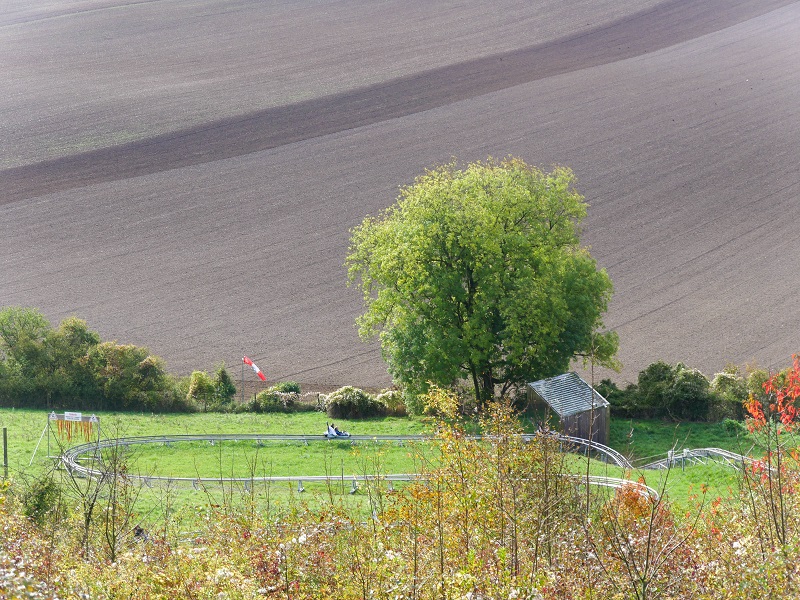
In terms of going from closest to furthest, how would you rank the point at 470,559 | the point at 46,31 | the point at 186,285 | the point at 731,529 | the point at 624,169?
the point at 470,559
the point at 731,529
the point at 186,285
the point at 624,169
the point at 46,31

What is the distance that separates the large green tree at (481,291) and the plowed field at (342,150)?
243 inches

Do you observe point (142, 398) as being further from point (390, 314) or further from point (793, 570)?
point (793, 570)

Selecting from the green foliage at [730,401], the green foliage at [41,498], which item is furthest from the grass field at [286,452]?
the green foliage at [41,498]

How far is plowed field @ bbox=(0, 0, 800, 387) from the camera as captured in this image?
49812 mm

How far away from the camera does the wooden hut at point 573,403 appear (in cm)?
3341

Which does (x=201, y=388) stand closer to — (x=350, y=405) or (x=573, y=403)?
(x=350, y=405)

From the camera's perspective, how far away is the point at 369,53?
287 ft

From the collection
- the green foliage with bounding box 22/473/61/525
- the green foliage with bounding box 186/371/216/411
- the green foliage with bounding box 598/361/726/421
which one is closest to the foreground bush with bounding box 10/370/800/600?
the green foliage with bounding box 22/473/61/525

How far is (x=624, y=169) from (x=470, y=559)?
59.7 m

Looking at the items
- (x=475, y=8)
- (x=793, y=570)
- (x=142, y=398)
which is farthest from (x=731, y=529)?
(x=475, y=8)

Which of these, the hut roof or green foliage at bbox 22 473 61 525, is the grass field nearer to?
the hut roof

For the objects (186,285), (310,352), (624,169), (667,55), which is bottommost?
(310,352)

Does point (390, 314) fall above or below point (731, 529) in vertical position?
above

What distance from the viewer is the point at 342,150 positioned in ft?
231
